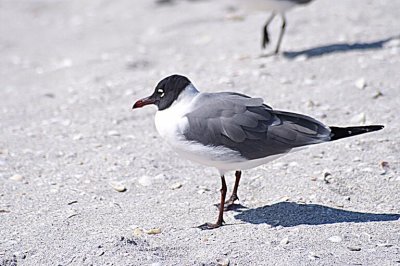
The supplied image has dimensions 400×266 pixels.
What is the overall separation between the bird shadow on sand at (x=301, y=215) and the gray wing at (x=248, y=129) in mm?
398

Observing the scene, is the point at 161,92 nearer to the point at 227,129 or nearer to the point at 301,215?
the point at 227,129

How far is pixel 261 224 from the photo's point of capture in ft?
12.9

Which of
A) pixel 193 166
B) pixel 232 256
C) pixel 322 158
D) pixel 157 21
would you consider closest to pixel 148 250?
pixel 232 256

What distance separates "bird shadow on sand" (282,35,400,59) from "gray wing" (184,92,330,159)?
3.15 m

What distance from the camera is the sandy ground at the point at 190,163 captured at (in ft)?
12.2

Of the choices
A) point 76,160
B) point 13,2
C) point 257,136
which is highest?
point 257,136

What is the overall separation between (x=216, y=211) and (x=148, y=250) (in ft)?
2.13

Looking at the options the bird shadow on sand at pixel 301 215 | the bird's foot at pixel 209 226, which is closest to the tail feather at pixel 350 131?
the bird shadow on sand at pixel 301 215

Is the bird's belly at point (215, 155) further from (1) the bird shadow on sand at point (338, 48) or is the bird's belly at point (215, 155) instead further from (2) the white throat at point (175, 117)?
(1) the bird shadow on sand at point (338, 48)

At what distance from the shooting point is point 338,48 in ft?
23.2

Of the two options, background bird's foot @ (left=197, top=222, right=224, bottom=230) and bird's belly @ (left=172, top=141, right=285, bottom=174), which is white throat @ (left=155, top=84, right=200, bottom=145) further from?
background bird's foot @ (left=197, top=222, right=224, bottom=230)

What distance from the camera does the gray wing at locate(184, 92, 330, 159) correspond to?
3826 mm

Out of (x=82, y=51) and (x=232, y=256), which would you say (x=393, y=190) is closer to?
(x=232, y=256)

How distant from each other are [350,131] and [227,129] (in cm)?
63
